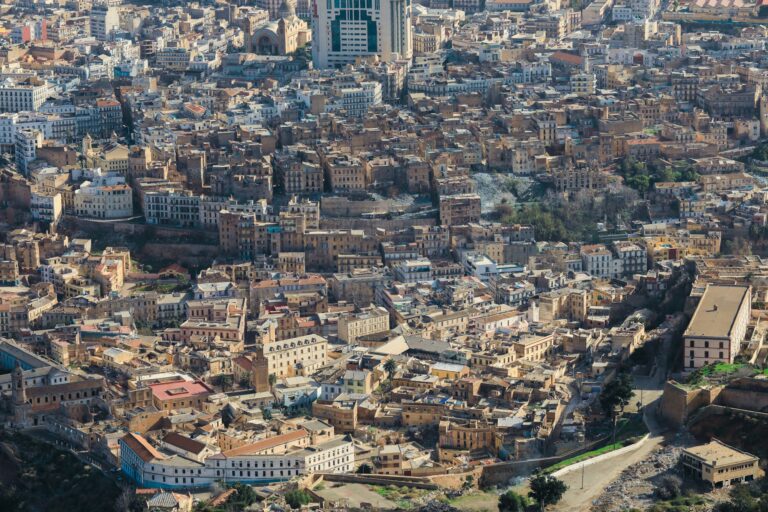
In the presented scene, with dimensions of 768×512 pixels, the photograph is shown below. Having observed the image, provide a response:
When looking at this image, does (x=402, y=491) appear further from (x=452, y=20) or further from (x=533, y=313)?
(x=452, y=20)

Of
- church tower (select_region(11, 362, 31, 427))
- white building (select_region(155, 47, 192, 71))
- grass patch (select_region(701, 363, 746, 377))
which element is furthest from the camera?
white building (select_region(155, 47, 192, 71))

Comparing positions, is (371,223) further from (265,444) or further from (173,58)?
(173,58)

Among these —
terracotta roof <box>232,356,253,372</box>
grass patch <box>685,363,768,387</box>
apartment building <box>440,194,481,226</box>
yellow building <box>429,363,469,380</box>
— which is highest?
apartment building <box>440,194,481,226</box>

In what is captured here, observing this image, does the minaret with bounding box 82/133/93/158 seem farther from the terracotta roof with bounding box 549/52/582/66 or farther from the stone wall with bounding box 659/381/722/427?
the stone wall with bounding box 659/381/722/427

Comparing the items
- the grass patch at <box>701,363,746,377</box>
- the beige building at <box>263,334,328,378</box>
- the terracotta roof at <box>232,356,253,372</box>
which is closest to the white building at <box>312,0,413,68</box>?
the beige building at <box>263,334,328,378</box>

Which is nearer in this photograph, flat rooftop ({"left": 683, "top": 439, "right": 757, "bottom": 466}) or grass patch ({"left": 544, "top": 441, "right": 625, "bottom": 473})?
flat rooftop ({"left": 683, "top": 439, "right": 757, "bottom": 466})

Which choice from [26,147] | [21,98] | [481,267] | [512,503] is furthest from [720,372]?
[21,98]
